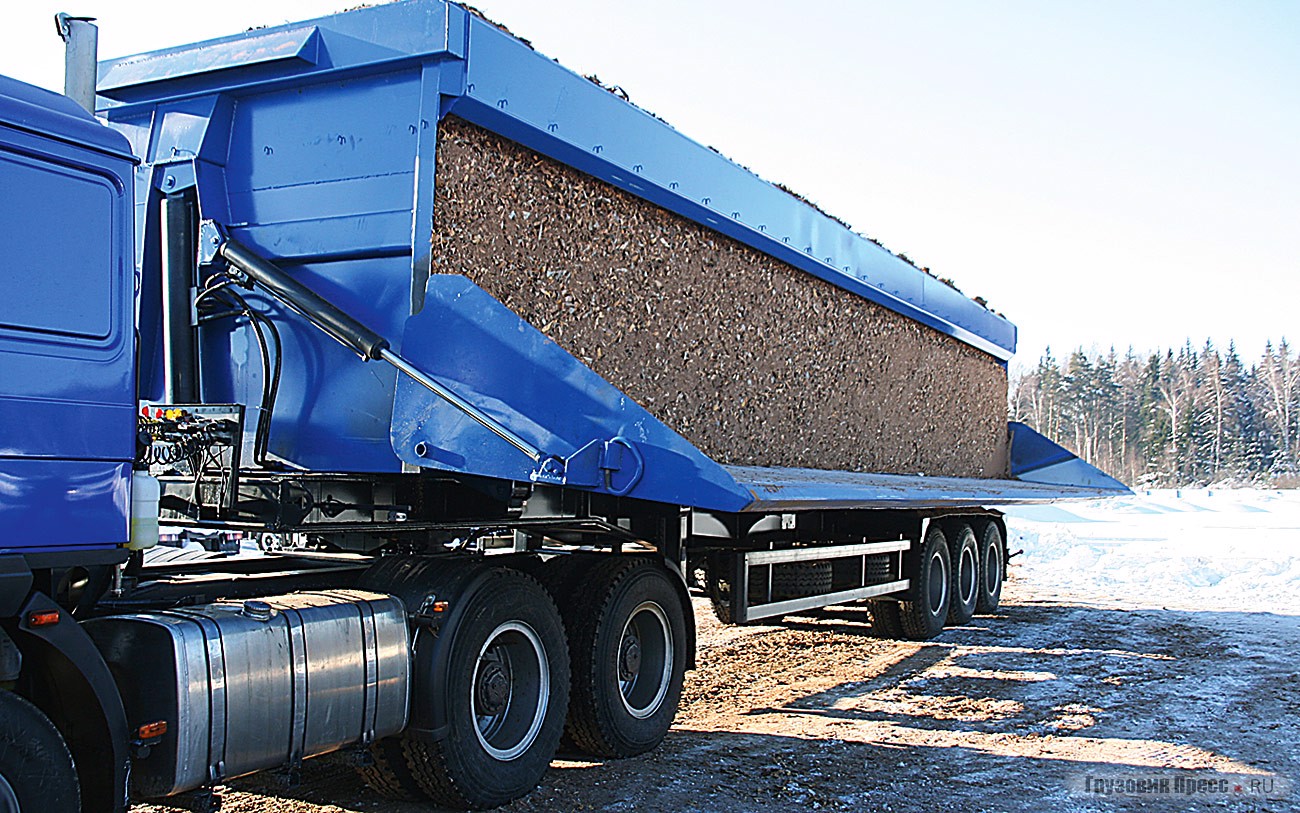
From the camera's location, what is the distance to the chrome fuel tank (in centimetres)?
401

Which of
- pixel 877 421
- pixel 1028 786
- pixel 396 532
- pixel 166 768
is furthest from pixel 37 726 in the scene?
pixel 877 421

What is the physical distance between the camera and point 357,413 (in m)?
5.29

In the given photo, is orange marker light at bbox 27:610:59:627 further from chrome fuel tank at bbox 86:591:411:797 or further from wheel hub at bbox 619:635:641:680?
wheel hub at bbox 619:635:641:680

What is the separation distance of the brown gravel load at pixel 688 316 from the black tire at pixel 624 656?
0.95m

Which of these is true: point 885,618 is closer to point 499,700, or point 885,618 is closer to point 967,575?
point 967,575

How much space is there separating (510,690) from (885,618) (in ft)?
21.0

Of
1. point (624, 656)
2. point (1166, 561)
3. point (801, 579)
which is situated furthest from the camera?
point (1166, 561)

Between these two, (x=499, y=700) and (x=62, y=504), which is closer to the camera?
(x=62, y=504)

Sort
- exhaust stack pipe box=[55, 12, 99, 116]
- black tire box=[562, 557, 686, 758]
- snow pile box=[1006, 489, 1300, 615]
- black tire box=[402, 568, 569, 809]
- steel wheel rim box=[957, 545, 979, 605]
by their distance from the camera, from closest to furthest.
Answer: exhaust stack pipe box=[55, 12, 99, 116] < black tire box=[402, 568, 569, 809] < black tire box=[562, 557, 686, 758] < steel wheel rim box=[957, 545, 979, 605] < snow pile box=[1006, 489, 1300, 615]

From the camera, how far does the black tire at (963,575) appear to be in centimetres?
1239

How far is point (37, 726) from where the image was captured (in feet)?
11.6

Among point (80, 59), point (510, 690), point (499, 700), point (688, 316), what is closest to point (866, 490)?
point (688, 316)

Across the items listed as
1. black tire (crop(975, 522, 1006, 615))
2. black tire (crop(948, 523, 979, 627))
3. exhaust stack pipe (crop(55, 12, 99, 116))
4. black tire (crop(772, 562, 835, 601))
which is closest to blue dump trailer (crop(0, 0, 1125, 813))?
exhaust stack pipe (crop(55, 12, 99, 116))

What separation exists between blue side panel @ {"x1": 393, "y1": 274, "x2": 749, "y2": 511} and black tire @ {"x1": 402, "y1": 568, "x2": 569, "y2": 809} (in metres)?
0.68
